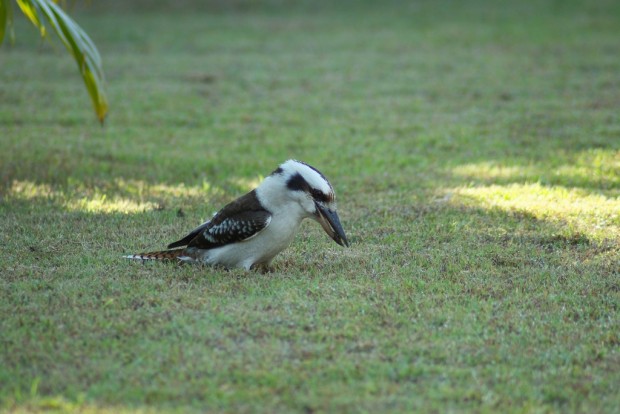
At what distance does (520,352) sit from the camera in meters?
4.46

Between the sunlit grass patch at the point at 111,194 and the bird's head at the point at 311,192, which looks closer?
the bird's head at the point at 311,192

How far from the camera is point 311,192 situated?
5.66 metres

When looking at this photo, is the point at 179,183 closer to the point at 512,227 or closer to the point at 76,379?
the point at 512,227

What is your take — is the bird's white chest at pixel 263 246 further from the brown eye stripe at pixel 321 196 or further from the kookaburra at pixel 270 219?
the brown eye stripe at pixel 321 196

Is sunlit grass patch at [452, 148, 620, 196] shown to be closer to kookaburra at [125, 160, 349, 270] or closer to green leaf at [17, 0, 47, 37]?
kookaburra at [125, 160, 349, 270]

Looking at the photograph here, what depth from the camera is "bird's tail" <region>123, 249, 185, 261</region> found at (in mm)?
5879

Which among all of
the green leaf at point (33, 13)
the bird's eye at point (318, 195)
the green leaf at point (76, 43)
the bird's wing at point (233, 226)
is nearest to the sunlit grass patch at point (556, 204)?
the bird's eye at point (318, 195)

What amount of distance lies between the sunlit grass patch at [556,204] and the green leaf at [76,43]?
3.33 meters

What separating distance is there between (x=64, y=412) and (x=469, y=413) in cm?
182

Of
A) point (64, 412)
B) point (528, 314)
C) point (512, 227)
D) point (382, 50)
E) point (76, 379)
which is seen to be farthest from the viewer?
point (382, 50)

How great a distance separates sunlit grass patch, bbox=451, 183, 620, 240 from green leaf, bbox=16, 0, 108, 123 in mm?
3335

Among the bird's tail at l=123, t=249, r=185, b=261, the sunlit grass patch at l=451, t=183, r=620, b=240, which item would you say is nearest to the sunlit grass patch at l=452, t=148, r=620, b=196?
the sunlit grass patch at l=451, t=183, r=620, b=240

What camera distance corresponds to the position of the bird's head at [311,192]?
564cm

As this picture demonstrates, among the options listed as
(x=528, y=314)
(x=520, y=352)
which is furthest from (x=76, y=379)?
(x=528, y=314)
